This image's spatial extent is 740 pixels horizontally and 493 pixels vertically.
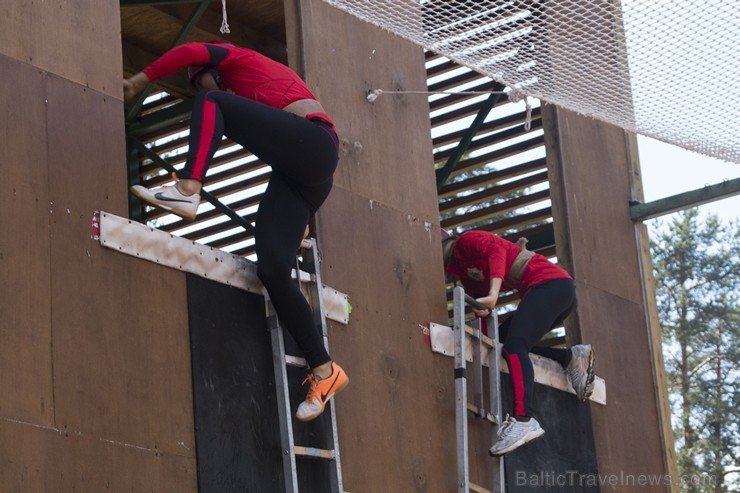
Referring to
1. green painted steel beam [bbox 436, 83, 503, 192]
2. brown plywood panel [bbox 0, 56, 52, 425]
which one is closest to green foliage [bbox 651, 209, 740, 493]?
green painted steel beam [bbox 436, 83, 503, 192]

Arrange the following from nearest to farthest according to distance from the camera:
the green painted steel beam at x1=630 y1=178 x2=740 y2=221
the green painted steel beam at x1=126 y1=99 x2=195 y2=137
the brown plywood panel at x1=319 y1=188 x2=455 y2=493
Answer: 1. the brown plywood panel at x1=319 y1=188 x2=455 y2=493
2. the green painted steel beam at x1=630 y1=178 x2=740 y2=221
3. the green painted steel beam at x1=126 y1=99 x2=195 y2=137

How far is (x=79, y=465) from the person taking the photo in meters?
5.43

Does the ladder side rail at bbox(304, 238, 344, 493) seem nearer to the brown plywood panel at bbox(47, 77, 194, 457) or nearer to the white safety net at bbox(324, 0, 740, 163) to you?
the brown plywood panel at bbox(47, 77, 194, 457)

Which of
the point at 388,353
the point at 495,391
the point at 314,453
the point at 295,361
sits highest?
the point at 388,353

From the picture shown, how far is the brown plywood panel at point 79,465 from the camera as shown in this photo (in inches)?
205

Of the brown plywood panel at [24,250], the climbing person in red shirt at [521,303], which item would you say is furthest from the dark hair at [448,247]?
the brown plywood panel at [24,250]

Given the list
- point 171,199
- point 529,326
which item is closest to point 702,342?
point 529,326

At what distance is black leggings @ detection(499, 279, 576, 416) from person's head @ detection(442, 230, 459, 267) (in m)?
0.52

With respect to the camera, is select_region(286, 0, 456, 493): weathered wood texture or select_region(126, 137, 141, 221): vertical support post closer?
select_region(286, 0, 456, 493): weathered wood texture

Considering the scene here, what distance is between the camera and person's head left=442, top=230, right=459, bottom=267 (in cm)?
837

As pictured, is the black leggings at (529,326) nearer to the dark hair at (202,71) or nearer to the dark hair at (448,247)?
the dark hair at (448,247)

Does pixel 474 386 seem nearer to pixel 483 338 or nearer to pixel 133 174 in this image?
pixel 483 338

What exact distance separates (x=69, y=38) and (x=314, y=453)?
2128 millimetres

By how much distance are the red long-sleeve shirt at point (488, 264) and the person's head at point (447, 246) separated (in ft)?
0.09
